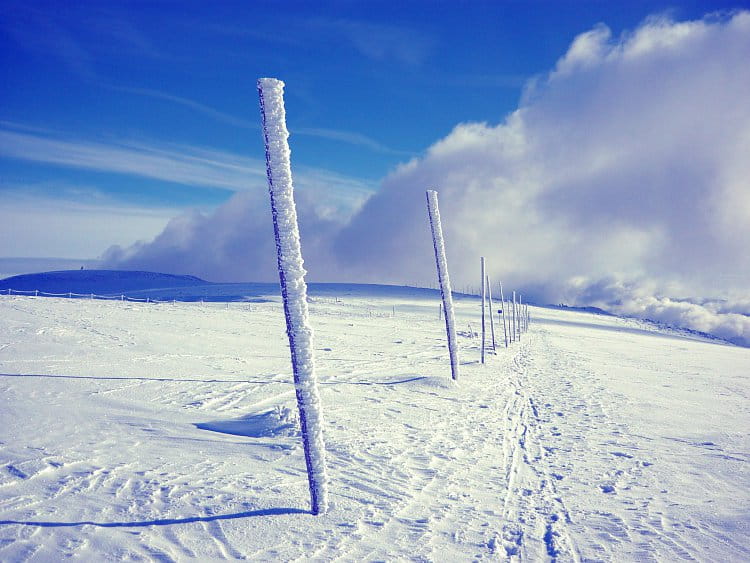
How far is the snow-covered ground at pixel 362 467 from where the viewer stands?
5.30 metres

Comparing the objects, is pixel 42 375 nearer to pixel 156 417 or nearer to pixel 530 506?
pixel 156 417

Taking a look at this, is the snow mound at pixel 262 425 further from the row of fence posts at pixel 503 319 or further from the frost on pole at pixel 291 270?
the row of fence posts at pixel 503 319

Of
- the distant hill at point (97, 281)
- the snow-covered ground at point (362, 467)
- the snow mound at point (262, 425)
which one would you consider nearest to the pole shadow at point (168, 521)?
the snow-covered ground at point (362, 467)

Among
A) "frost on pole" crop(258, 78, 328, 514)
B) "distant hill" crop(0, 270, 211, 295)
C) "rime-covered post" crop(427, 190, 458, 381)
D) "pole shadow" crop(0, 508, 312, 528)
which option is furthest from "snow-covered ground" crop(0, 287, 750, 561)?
"distant hill" crop(0, 270, 211, 295)

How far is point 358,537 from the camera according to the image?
5.39 m

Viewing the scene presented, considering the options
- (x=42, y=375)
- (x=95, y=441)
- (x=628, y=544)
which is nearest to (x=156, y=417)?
(x=95, y=441)

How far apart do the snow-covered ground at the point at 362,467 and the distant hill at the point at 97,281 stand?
112646 mm

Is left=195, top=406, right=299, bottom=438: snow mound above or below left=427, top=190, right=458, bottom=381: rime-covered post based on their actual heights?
below

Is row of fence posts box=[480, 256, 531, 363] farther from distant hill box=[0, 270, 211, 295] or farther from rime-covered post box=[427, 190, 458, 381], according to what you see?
distant hill box=[0, 270, 211, 295]

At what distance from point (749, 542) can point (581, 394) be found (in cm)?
1092

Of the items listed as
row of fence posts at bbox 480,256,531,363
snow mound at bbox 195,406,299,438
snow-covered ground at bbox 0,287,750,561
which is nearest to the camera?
snow-covered ground at bbox 0,287,750,561

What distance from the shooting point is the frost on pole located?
583 centimetres

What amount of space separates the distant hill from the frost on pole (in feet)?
395

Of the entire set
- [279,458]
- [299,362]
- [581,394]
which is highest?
[299,362]
